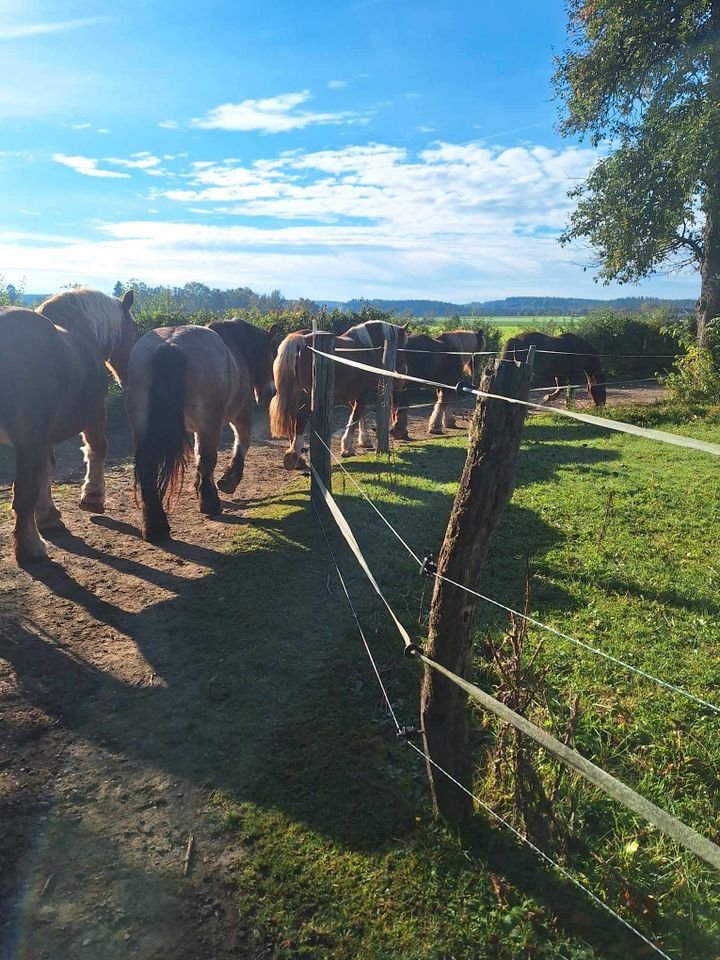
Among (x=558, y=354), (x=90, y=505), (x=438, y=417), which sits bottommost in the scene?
(x=90, y=505)

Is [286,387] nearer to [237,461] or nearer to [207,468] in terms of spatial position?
[237,461]

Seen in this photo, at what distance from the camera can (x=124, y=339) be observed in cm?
664

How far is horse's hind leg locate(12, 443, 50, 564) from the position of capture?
4.79 metres

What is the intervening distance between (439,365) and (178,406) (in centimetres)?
802

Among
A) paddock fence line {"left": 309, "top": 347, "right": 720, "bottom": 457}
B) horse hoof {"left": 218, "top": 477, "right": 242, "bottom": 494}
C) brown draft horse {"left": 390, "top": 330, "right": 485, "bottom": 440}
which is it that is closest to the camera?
paddock fence line {"left": 309, "top": 347, "right": 720, "bottom": 457}

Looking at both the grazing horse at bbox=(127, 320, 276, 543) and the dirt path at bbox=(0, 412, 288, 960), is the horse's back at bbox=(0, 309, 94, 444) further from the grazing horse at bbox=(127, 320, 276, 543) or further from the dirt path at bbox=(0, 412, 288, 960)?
the dirt path at bbox=(0, 412, 288, 960)

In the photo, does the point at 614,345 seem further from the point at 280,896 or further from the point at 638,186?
the point at 280,896

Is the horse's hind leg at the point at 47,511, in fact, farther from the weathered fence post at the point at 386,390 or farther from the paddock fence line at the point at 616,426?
the weathered fence post at the point at 386,390

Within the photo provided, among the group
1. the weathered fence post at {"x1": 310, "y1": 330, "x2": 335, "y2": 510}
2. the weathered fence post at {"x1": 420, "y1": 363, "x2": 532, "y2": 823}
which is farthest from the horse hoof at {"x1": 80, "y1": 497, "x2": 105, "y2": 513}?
the weathered fence post at {"x1": 420, "y1": 363, "x2": 532, "y2": 823}

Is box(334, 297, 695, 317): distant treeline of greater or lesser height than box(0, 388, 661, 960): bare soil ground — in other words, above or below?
above

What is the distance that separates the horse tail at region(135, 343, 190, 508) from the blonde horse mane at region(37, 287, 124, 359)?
1.24 m

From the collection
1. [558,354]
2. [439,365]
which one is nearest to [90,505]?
[439,365]

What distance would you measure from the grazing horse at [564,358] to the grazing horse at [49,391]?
386 inches

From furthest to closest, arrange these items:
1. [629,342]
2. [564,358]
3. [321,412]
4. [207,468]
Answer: [629,342], [564,358], [207,468], [321,412]
